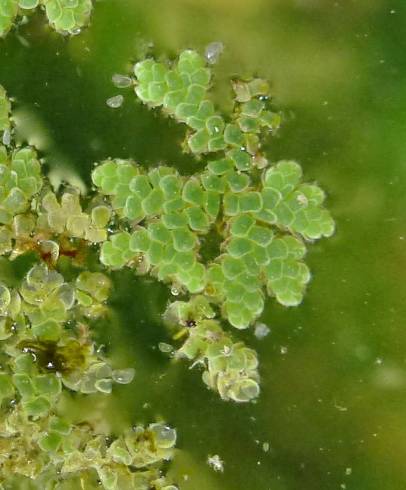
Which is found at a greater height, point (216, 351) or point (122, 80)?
point (122, 80)

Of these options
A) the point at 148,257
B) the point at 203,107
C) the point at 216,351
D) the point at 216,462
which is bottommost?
the point at 216,462

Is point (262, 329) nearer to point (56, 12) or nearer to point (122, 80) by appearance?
point (122, 80)

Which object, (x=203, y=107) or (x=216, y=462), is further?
(x=216, y=462)

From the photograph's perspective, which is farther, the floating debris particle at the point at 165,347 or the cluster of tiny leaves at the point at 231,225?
the floating debris particle at the point at 165,347

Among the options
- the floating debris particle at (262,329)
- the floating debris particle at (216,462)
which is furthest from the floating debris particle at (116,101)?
the floating debris particle at (216,462)

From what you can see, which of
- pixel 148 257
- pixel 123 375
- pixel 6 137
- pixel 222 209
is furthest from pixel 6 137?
pixel 123 375

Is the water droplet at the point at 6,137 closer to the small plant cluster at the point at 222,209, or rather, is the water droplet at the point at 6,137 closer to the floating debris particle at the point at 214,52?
the small plant cluster at the point at 222,209
